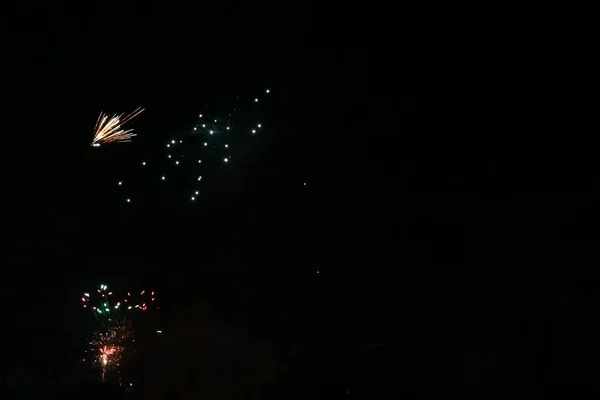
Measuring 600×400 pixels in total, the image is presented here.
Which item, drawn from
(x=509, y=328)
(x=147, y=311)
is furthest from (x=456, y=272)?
A: (x=147, y=311)

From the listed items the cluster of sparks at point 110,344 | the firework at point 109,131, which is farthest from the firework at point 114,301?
the firework at point 109,131

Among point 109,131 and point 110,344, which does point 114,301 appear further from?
point 109,131

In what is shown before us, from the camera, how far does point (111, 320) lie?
12820 millimetres

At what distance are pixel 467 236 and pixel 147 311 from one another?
19.7 feet

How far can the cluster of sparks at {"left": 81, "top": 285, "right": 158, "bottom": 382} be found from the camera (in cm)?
1040

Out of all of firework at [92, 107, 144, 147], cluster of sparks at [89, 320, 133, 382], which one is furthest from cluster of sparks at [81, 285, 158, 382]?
firework at [92, 107, 144, 147]

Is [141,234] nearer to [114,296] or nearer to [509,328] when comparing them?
[114,296]

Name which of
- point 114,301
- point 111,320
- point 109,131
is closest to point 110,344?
point 111,320

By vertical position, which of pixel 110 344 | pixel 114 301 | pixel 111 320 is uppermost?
pixel 114 301

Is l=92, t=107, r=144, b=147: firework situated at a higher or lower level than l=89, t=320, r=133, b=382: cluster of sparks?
higher

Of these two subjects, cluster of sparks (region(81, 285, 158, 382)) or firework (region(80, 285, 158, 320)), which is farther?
firework (region(80, 285, 158, 320))

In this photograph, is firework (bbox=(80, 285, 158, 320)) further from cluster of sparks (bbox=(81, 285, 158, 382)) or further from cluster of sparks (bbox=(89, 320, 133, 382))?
cluster of sparks (bbox=(89, 320, 133, 382))

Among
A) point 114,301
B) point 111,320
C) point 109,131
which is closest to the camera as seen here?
point 109,131

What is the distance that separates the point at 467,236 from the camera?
8.12m
